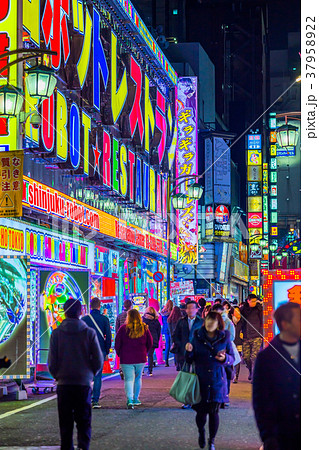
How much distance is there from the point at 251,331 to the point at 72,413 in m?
10.9

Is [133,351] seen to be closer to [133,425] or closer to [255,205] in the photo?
[133,425]

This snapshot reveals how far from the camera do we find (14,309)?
16.0 m

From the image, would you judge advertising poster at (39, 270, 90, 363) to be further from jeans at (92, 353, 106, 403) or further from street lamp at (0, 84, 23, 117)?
street lamp at (0, 84, 23, 117)

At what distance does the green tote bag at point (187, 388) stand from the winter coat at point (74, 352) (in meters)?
1.34

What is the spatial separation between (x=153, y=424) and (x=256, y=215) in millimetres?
70964

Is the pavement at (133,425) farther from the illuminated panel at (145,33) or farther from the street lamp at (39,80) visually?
the illuminated panel at (145,33)

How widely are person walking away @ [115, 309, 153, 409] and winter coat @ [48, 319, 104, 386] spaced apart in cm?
524

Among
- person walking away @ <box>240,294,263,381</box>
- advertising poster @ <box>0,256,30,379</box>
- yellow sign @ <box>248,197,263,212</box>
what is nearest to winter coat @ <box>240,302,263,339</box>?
person walking away @ <box>240,294,263,381</box>

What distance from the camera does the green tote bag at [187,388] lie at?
10.3 metres

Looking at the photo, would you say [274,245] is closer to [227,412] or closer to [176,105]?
[176,105]

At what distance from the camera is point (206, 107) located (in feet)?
228

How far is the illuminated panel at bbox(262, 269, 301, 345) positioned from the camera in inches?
477

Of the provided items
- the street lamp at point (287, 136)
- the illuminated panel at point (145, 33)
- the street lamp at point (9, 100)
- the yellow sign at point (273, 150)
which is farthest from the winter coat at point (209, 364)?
the yellow sign at point (273, 150)
